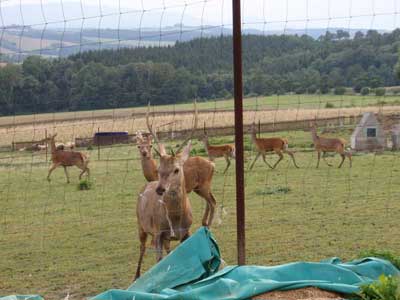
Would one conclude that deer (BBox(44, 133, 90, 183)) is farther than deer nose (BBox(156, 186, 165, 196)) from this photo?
Yes

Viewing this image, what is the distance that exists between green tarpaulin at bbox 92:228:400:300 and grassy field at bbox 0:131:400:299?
6.50ft

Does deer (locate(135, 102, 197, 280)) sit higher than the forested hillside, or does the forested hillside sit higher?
the forested hillside

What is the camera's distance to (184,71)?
12.0 metres

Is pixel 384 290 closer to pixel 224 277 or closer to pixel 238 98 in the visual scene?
pixel 224 277

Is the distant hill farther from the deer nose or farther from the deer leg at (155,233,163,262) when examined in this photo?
the deer leg at (155,233,163,262)

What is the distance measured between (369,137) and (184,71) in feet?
61.3

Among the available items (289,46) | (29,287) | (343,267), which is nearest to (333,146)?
(289,46)

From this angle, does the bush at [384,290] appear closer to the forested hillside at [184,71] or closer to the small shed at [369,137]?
the forested hillside at [184,71]

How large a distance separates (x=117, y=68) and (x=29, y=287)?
A: 10.6 feet

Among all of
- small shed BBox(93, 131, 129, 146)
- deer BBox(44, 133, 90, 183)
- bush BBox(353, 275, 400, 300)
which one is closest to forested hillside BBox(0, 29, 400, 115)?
bush BBox(353, 275, 400, 300)

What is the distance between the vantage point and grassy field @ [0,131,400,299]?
9961mm

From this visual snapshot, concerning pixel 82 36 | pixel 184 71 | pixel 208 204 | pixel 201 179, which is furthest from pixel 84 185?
pixel 82 36

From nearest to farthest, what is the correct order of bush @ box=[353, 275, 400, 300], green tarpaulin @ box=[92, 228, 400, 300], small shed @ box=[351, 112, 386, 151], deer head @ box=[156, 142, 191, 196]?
bush @ box=[353, 275, 400, 300], green tarpaulin @ box=[92, 228, 400, 300], deer head @ box=[156, 142, 191, 196], small shed @ box=[351, 112, 386, 151]

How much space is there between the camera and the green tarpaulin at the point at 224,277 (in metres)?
6.30
